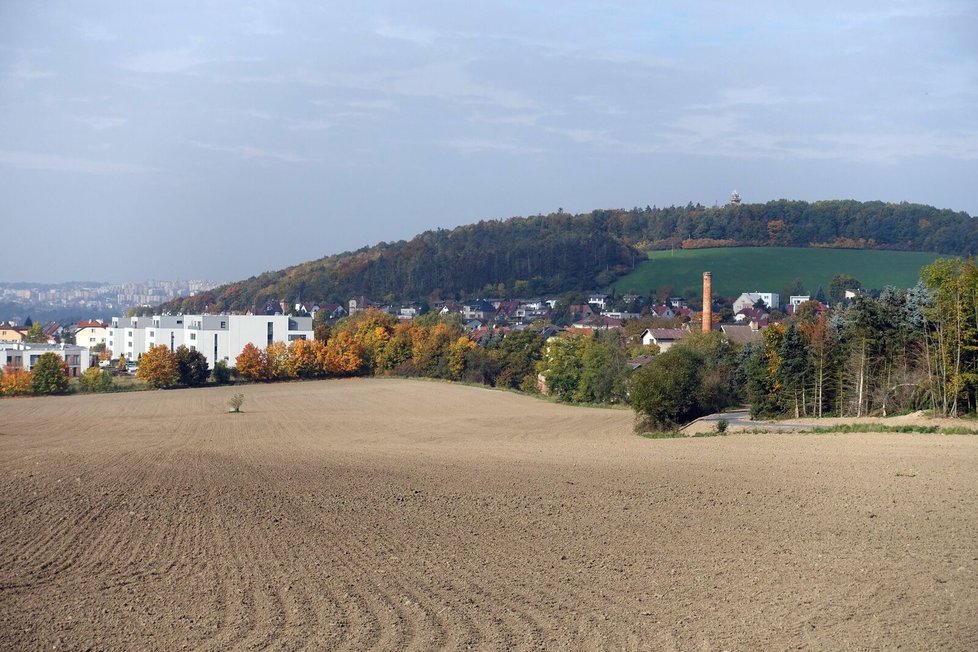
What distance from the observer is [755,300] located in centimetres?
13625

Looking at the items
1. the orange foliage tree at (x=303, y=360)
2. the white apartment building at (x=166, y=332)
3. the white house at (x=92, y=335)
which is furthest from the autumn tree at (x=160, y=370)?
the white house at (x=92, y=335)

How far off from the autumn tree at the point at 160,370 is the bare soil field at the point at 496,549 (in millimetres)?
47568

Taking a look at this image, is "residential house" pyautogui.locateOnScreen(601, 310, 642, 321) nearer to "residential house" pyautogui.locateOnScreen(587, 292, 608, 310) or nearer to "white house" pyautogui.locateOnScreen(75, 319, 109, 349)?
"residential house" pyautogui.locateOnScreen(587, 292, 608, 310)

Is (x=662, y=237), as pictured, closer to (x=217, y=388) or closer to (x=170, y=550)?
(x=217, y=388)

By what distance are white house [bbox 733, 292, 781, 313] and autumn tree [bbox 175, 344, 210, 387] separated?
252 feet

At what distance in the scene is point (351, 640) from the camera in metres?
10.6

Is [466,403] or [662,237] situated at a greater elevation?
[662,237]

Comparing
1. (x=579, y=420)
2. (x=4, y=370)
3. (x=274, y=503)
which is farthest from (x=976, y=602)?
(x=4, y=370)

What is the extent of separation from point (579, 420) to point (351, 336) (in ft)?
158

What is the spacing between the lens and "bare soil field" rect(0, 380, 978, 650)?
36.1ft

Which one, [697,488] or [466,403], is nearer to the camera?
[697,488]

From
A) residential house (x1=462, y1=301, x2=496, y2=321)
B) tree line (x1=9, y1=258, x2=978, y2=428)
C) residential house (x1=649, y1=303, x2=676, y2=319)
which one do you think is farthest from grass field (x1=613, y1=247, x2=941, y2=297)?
tree line (x1=9, y1=258, x2=978, y2=428)

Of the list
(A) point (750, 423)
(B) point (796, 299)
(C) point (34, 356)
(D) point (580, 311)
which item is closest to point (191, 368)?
(C) point (34, 356)

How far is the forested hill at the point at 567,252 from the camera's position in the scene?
165250 millimetres
